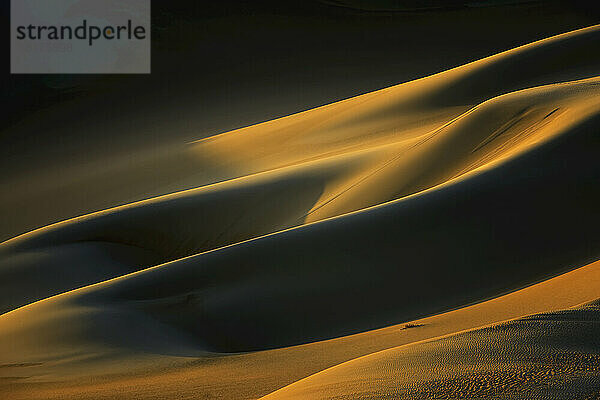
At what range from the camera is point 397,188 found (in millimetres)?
6680

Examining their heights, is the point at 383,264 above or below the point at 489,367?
above

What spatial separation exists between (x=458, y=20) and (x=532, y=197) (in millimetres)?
16359

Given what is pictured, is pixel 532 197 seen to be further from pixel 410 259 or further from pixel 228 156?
pixel 228 156

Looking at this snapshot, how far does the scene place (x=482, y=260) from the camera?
471cm

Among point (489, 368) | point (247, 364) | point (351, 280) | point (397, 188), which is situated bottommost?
point (247, 364)

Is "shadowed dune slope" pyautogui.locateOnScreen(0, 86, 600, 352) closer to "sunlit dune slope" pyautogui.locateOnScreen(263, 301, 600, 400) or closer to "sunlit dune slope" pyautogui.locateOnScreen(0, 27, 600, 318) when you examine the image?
"sunlit dune slope" pyautogui.locateOnScreen(0, 27, 600, 318)

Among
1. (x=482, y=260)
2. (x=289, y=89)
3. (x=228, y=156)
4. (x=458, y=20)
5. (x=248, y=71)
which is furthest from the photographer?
(x=458, y=20)

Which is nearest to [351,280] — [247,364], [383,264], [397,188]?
[383,264]

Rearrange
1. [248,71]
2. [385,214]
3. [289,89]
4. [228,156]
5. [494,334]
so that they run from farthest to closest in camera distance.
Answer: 1. [248,71]
2. [289,89]
3. [228,156]
4. [385,214]
5. [494,334]

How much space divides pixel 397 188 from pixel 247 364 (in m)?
3.23

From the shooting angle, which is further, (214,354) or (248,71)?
(248,71)

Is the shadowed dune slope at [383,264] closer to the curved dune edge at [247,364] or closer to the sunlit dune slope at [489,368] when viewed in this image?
the curved dune edge at [247,364]

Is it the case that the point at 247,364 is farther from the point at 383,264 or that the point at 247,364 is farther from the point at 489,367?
the point at 489,367

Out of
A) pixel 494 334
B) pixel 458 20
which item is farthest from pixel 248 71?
pixel 494 334
